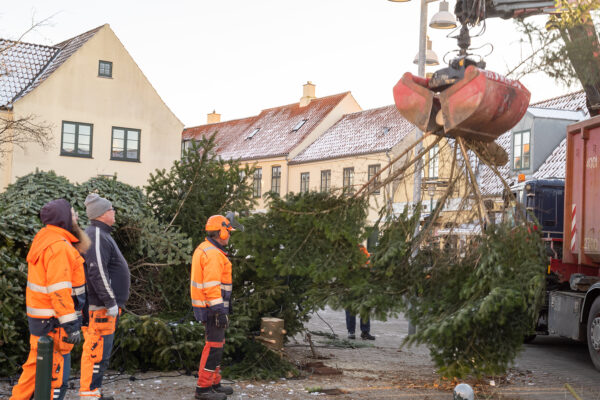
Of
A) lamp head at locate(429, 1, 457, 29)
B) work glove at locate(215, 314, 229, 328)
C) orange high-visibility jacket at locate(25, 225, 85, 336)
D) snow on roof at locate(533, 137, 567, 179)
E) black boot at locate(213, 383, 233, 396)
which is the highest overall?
lamp head at locate(429, 1, 457, 29)

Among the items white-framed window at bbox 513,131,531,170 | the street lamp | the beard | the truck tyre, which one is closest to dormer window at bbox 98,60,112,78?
white-framed window at bbox 513,131,531,170

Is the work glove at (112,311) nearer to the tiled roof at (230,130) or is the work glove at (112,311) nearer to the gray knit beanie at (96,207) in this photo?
the gray knit beanie at (96,207)

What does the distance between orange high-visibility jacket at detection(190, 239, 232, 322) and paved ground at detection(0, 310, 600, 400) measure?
976 millimetres

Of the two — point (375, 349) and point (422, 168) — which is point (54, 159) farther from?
point (422, 168)

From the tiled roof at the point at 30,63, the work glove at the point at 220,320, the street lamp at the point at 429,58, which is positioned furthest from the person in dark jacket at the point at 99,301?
the tiled roof at the point at 30,63

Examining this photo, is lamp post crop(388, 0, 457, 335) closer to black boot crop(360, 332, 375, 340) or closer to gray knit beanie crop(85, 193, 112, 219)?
black boot crop(360, 332, 375, 340)

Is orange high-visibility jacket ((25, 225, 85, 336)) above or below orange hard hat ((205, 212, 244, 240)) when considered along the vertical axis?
below

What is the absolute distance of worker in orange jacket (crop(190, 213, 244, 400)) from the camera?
7.38 meters

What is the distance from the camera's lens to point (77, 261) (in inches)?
237

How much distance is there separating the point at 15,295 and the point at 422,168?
4.67 metres

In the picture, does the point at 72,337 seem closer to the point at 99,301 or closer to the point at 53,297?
the point at 53,297

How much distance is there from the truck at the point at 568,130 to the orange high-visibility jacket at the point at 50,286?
131 inches

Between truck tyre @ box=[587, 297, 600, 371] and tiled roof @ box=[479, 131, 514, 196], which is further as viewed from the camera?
truck tyre @ box=[587, 297, 600, 371]

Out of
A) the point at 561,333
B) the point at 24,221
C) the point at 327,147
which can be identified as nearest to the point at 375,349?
the point at 561,333
